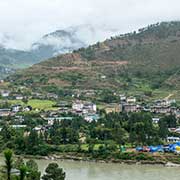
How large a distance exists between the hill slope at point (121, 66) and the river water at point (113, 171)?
2305 centimetres

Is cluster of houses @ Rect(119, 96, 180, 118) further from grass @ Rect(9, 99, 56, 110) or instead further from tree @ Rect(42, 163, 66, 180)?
tree @ Rect(42, 163, 66, 180)

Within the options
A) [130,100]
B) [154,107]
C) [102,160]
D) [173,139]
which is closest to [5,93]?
[130,100]

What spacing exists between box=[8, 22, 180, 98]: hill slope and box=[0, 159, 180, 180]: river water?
75.6ft

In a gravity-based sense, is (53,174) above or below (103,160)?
above

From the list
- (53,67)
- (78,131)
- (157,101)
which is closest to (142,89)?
(157,101)

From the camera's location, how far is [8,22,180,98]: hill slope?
46094 mm

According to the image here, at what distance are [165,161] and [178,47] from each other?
111 ft

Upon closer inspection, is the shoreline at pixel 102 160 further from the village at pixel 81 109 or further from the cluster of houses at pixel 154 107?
the cluster of houses at pixel 154 107

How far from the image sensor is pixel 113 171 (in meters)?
20.5

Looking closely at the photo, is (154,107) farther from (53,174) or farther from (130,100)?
(53,174)

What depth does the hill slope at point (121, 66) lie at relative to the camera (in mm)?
46094

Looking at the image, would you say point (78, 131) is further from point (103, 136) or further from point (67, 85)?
point (67, 85)

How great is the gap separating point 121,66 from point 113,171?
102 feet

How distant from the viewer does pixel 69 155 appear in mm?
23406
